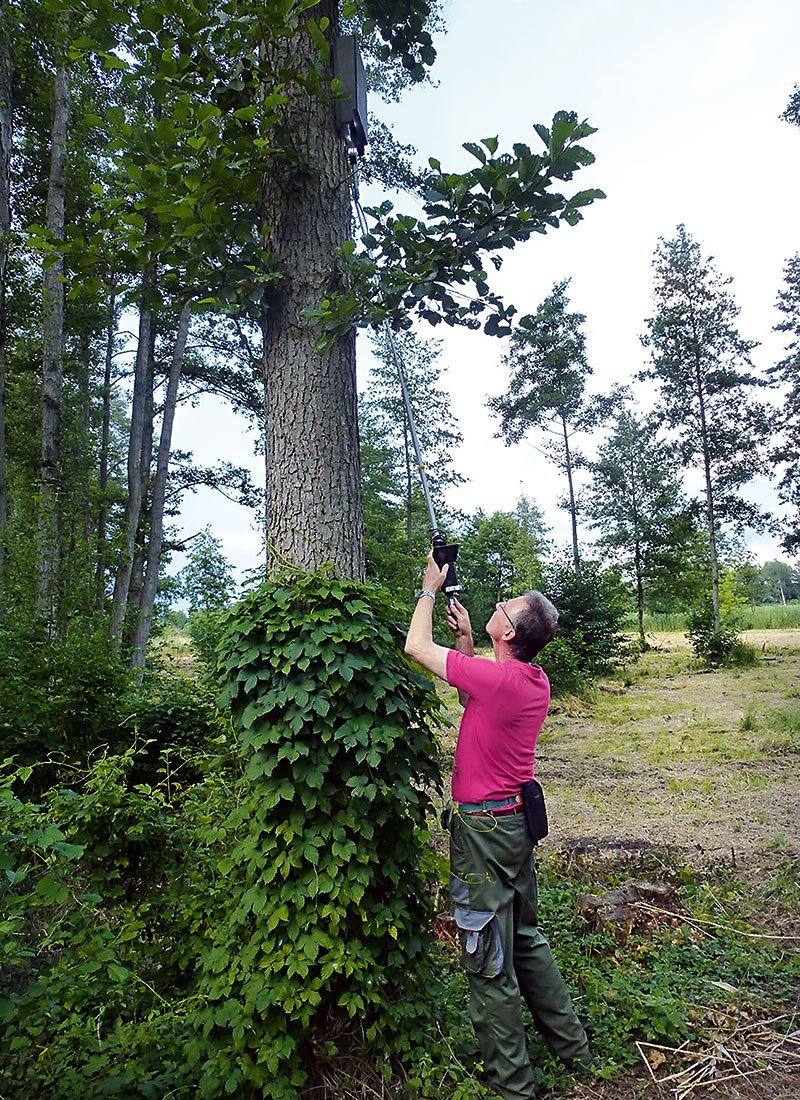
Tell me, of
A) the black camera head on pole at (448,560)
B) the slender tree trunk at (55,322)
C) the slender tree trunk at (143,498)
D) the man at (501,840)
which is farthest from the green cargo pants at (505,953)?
the slender tree trunk at (143,498)

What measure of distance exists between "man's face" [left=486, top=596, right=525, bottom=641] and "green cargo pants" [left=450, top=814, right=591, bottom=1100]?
65 cm

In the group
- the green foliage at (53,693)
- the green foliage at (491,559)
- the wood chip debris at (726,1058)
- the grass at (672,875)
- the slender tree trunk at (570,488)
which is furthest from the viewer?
the green foliage at (491,559)

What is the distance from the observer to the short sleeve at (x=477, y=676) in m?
2.26

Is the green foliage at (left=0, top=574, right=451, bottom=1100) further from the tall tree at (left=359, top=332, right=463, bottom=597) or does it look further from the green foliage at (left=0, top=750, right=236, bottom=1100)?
the tall tree at (left=359, top=332, right=463, bottom=597)

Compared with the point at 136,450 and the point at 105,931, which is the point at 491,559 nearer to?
the point at 136,450

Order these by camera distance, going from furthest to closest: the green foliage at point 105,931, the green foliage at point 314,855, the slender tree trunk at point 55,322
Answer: the slender tree trunk at point 55,322, the green foliage at point 314,855, the green foliage at point 105,931

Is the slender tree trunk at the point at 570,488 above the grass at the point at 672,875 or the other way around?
above

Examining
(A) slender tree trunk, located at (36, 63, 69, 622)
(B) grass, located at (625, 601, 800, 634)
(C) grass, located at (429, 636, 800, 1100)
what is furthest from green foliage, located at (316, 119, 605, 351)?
(B) grass, located at (625, 601, 800, 634)

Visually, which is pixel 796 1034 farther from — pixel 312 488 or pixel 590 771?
pixel 590 771

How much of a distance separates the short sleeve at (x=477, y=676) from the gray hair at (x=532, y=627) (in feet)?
0.62

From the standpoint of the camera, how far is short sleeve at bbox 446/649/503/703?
2258mm

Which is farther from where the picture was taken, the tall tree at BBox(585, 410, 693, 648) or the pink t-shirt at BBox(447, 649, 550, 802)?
the tall tree at BBox(585, 410, 693, 648)

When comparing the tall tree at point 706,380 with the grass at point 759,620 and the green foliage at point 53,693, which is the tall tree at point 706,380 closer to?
the grass at point 759,620

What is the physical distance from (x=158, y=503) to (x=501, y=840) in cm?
1196
